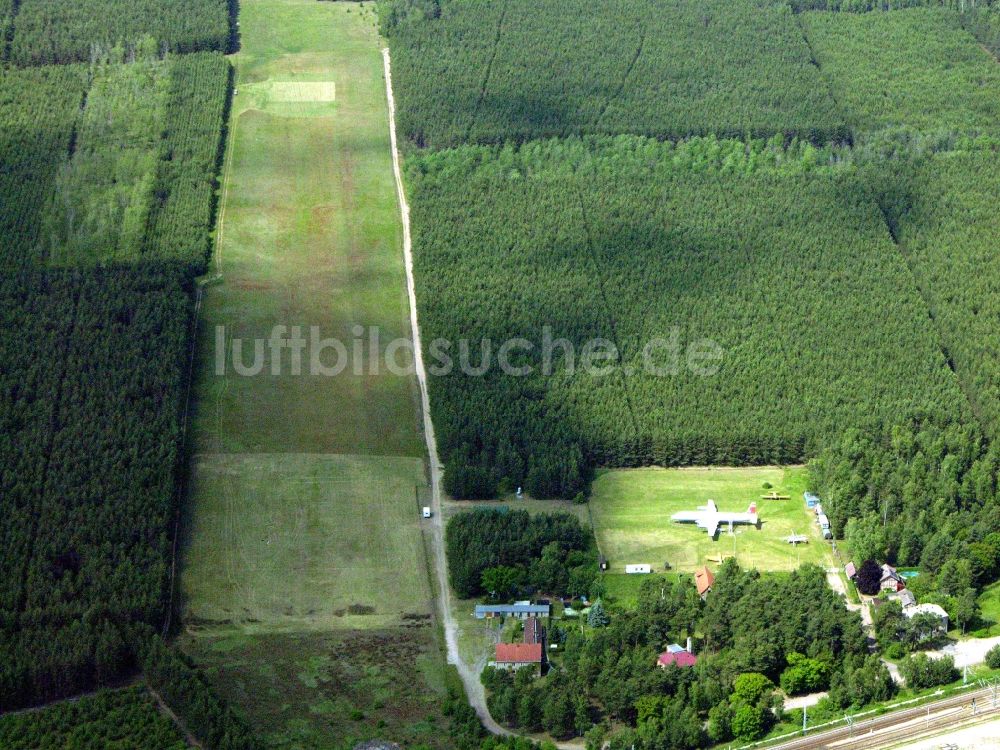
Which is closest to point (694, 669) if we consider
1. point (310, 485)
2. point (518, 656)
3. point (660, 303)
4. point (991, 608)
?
point (518, 656)

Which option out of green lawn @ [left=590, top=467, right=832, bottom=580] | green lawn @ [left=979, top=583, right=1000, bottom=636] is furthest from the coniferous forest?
green lawn @ [left=979, top=583, right=1000, bottom=636]

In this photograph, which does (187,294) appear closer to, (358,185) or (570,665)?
(358,185)

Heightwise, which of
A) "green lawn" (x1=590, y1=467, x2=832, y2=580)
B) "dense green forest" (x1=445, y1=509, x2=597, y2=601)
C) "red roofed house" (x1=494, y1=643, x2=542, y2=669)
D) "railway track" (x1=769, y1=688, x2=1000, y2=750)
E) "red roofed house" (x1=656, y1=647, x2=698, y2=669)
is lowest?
"green lawn" (x1=590, y1=467, x2=832, y2=580)

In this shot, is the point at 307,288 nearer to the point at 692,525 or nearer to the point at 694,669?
the point at 692,525

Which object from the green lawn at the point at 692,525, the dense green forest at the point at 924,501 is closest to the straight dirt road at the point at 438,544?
the green lawn at the point at 692,525

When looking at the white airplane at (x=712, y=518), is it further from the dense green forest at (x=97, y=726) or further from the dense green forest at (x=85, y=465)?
the dense green forest at (x=97, y=726)

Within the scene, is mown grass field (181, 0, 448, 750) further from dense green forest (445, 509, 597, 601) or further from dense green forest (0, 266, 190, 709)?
dense green forest (0, 266, 190, 709)

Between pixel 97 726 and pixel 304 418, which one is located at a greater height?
pixel 97 726

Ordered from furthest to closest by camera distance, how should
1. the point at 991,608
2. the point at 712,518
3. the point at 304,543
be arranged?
the point at 712,518 < the point at 304,543 < the point at 991,608
